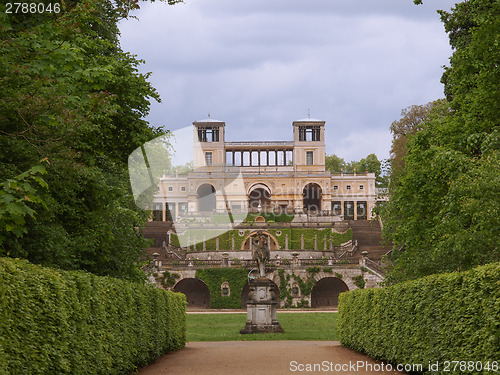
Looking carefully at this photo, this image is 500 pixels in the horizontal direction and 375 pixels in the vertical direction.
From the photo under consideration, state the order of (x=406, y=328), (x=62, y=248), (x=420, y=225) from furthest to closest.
Result: (x=420, y=225), (x=62, y=248), (x=406, y=328)

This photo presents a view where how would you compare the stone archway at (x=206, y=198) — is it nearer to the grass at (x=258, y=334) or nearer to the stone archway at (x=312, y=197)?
the stone archway at (x=312, y=197)

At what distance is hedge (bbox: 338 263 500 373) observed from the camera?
7750mm

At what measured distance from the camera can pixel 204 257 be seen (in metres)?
60.4

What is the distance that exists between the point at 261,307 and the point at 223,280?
27509 millimetres

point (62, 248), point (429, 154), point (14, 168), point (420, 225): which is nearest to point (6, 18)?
point (14, 168)

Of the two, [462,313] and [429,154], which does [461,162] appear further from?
[462,313]

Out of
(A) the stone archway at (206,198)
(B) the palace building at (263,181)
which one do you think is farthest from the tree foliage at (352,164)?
(A) the stone archway at (206,198)

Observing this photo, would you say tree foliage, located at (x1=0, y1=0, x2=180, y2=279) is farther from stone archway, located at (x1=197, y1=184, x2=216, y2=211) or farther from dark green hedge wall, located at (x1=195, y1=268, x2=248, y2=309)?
stone archway, located at (x1=197, y1=184, x2=216, y2=211)

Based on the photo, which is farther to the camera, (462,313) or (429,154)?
(429,154)

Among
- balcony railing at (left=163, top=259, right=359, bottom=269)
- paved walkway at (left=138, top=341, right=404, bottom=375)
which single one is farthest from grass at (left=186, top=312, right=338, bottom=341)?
balcony railing at (left=163, top=259, right=359, bottom=269)

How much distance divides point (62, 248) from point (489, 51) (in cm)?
1117

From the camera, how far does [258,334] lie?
2520 cm

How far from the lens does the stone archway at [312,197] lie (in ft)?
282

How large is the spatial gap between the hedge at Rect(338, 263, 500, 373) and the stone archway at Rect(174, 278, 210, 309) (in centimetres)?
4067
